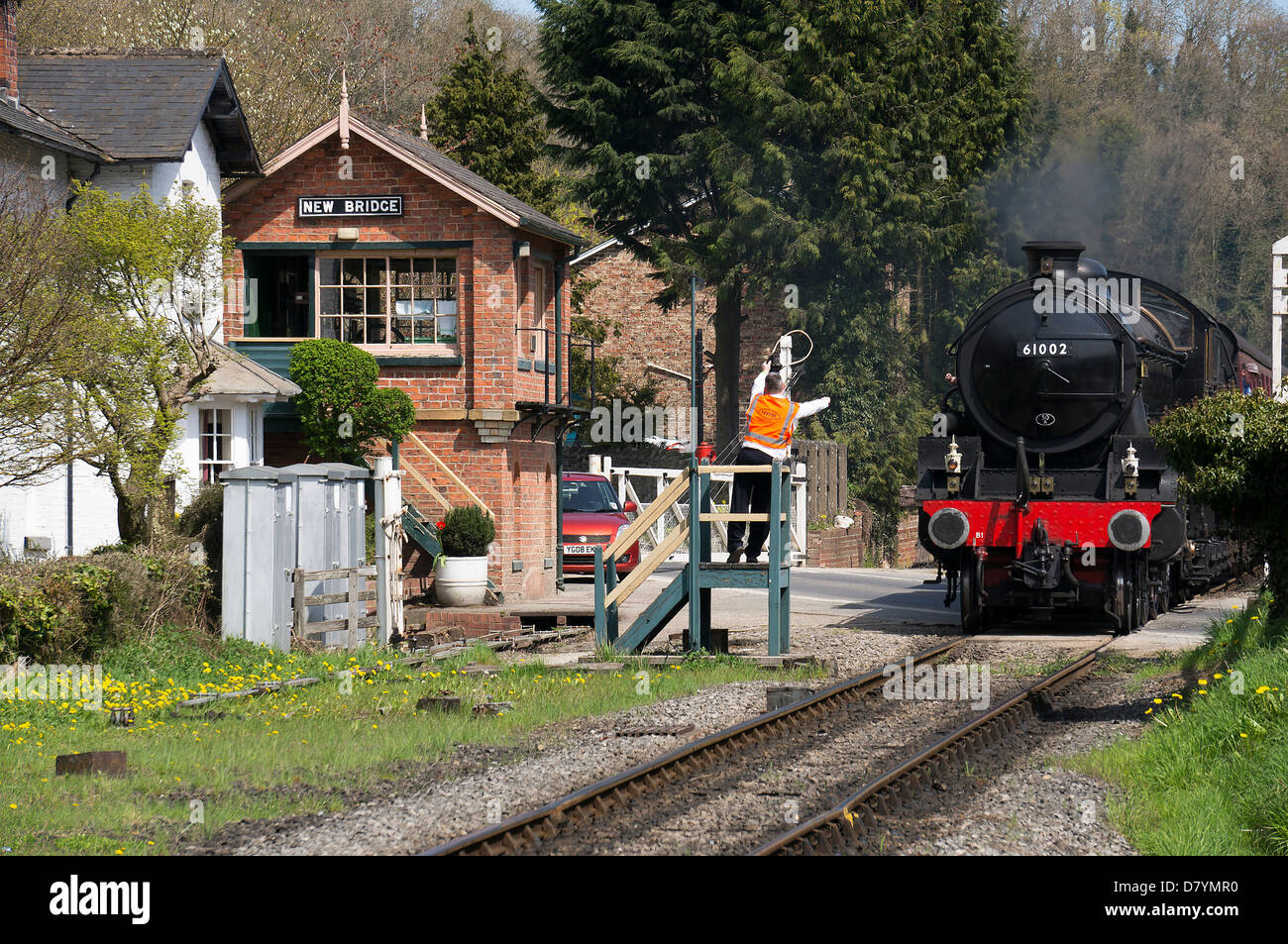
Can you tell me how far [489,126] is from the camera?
3428cm

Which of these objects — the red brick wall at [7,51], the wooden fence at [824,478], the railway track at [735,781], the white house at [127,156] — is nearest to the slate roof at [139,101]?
the white house at [127,156]

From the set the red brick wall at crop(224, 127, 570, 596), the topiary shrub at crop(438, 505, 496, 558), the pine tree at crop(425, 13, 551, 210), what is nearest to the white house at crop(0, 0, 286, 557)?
the red brick wall at crop(224, 127, 570, 596)

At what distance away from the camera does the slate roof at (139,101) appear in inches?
774

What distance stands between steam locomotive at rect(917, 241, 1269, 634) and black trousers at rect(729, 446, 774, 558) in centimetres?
299

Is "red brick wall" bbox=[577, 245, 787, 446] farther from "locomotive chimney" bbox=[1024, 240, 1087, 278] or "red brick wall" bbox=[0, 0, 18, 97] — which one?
"locomotive chimney" bbox=[1024, 240, 1087, 278]

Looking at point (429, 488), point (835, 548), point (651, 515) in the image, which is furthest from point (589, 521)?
point (651, 515)

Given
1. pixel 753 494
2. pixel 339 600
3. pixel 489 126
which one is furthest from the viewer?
pixel 489 126

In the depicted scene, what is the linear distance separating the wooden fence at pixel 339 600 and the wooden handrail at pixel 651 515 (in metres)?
2.84

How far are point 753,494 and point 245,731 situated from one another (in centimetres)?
586

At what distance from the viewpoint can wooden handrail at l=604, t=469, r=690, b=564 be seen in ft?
48.2

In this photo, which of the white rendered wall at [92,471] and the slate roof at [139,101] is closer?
the white rendered wall at [92,471]

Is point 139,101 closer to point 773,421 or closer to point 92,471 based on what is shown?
point 92,471

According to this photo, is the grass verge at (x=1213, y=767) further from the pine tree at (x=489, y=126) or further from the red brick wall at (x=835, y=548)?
the pine tree at (x=489, y=126)
